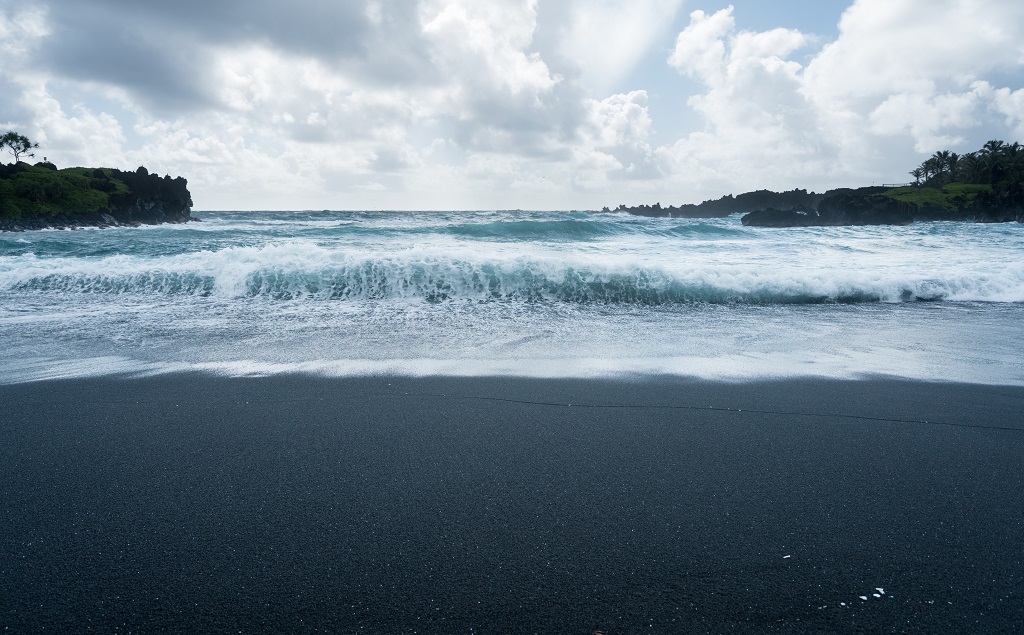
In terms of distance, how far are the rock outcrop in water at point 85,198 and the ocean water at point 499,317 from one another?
37.2 metres

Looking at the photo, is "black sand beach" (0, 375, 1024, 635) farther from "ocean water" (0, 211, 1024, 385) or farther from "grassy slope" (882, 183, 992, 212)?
"grassy slope" (882, 183, 992, 212)

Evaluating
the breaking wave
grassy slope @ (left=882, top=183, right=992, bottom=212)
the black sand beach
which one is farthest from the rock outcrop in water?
grassy slope @ (left=882, top=183, right=992, bottom=212)

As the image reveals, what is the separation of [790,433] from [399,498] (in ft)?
7.92

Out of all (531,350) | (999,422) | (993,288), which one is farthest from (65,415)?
(993,288)

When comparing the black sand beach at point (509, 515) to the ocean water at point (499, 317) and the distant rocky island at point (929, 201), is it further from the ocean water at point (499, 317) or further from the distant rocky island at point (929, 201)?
the distant rocky island at point (929, 201)

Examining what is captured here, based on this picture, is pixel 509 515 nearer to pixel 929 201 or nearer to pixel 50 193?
pixel 50 193

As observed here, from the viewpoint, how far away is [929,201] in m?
54.3

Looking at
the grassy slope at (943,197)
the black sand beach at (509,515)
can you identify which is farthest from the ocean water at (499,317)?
the grassy slope at (943,197)

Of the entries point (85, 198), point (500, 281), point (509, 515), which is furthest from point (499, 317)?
point (85, 198)

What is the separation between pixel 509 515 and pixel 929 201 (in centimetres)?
7083

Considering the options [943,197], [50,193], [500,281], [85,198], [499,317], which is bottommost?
[499,317]

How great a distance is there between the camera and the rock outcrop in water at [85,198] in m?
38.0

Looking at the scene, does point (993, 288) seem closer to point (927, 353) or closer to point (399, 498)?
point (927, 353)

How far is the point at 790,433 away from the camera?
3092 millimetres
